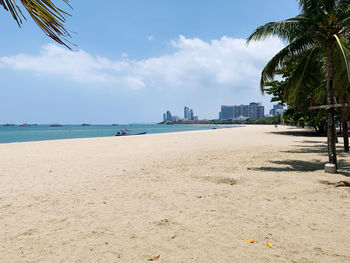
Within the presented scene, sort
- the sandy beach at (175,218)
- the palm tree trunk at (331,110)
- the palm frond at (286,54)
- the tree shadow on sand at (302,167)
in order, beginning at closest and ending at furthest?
1. the sandy beach at (175,218)
2. the palm tree trunk at (331,110)
3. the tree shadow on sand at (302,167)
4. the palm frond at (286,54)

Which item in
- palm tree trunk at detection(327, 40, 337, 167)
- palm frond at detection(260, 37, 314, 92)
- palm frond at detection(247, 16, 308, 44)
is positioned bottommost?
palm tree trunk at detection(327, 40, 337, 167)

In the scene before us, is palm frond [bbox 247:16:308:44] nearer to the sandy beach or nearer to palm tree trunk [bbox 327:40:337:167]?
palm tree trunk [bbox 327:40:337:167]

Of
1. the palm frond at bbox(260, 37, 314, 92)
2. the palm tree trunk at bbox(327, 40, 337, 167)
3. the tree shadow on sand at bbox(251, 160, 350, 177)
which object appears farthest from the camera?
the palm frond at bbox(260, 37, 314, 92)

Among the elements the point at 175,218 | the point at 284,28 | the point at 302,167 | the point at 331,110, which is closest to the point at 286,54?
the point at 284,28

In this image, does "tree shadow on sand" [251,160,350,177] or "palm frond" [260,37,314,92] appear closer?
"tree shadow on sand" [251,160,350,177]

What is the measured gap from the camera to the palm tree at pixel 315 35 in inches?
304

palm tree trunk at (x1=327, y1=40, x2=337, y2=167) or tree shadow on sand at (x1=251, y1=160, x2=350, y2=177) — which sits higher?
palm tree trunk at (x1=327, y1=40, x2=337, y2=167)

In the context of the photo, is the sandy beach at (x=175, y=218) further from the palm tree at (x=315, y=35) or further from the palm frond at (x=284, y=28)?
the palm frond at (x=284, y=28)

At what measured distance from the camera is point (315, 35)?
8250 mm

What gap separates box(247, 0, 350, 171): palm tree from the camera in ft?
25.3

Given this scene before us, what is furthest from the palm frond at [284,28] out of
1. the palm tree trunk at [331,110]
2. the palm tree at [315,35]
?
the palm tree trunk at [331,110]

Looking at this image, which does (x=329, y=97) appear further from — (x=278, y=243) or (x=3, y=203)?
(x=3, y=203)

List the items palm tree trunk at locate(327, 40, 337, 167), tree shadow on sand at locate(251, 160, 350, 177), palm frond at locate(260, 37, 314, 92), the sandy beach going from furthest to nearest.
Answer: palm frond at locate(260, 37, 314, 92), tree shadow on sand at locate(251, 160, 350, 177), palm tree trunk at locate(327, 40, 337, 167), the sandy beach

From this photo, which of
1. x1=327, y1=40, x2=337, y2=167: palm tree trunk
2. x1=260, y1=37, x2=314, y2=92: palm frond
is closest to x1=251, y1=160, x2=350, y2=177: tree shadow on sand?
x1=327, y1=40, x2=337, y2=167: palm tree trunk
